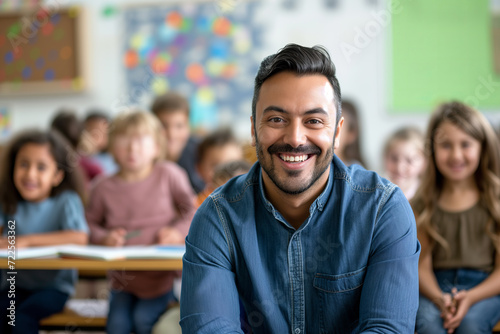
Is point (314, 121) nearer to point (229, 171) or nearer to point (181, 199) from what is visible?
point (229, 171)

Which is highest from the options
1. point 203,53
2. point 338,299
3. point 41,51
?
point 41,51

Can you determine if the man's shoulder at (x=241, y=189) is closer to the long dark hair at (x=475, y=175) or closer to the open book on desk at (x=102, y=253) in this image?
the open book on desk at (x=102, y=253)

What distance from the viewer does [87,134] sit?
13.4 ft

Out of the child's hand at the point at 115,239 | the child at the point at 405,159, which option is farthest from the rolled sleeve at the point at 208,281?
the child at the point at 405,159

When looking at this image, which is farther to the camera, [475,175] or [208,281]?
[475,175]

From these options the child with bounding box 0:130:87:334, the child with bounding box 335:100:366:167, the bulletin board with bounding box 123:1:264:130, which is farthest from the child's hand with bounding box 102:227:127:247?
the bulletin board with bounding box 123:1:264:130

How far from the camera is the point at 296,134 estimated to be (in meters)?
1.31

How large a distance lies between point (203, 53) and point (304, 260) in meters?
4.02

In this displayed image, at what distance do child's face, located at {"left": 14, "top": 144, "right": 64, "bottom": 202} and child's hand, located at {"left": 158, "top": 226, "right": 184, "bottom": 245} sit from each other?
0.61 m

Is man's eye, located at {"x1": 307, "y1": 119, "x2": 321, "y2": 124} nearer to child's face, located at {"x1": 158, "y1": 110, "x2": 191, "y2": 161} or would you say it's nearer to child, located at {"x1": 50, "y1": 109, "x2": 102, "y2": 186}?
child's face, located at {"x1": 158, "y1": 110, "x2": 191, "y2": 161}

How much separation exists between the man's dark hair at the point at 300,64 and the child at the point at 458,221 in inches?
36.6

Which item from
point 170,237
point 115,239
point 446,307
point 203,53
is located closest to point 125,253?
point 115,239

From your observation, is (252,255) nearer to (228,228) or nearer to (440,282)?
(228,228)

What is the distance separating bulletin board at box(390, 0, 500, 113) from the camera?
4.59 metres
